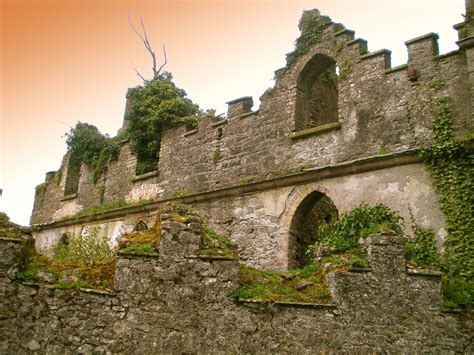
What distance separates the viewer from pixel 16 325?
6.36 m

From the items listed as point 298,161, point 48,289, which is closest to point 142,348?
point 48,289

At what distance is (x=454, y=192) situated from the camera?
31.7 ft

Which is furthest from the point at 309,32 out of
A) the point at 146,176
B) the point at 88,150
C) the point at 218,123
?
the point at 88,150

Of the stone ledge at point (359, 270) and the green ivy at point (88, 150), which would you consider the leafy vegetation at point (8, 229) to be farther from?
→ the green ivy at point (88, 150)

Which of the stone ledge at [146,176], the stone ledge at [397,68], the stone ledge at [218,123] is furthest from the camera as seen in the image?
the stone ledge at [146,176]

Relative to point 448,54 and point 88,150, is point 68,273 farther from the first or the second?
point 88,150

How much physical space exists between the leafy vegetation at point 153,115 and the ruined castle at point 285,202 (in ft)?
1.60

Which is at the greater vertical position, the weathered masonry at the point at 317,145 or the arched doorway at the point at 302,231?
the weathered masonry at the point at 317,145

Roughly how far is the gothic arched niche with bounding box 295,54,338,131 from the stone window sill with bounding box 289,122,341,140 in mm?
339

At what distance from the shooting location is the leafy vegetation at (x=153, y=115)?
16.9 meters

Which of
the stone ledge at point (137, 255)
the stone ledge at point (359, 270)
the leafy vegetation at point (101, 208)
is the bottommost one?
the stone ledge at point (137, 255)

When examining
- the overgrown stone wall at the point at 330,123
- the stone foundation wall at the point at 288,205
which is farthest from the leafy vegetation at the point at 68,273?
the overgrown stone wall at the point at 330,123

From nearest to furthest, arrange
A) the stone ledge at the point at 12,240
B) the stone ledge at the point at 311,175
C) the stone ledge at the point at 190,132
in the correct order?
1. the stone ledge at the point at 12,240
2. the stone ledge at the point at 311,175
3. the stone ledge at the point at 190,132

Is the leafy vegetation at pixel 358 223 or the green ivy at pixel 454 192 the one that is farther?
the leafy vegetation at pixel 358 223
